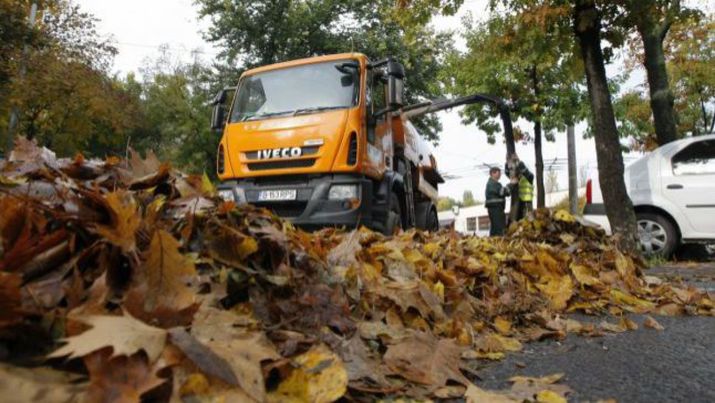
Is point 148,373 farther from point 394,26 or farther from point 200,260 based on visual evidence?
point 394,26

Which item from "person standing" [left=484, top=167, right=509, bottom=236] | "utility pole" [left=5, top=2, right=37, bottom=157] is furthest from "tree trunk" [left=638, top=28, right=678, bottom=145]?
"utility pole" [left=5, top=2, right=37, bottom=157]

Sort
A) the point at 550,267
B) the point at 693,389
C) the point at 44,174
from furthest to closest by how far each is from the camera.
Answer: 1. the point at 550,267
2. the point at 693,389
3. the point at 44,174

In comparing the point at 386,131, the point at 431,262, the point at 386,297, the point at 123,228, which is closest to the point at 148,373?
the point at 123,228

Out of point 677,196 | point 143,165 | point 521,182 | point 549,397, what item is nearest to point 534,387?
point 549,397

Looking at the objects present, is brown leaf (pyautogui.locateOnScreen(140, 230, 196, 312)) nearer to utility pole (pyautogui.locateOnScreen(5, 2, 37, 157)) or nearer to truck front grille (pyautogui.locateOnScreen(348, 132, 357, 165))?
truck front grille (pyautogui.locateOnScreen(348, 132, 357, 165))

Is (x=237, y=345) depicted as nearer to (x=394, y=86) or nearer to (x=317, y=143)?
(x=317, y=143)

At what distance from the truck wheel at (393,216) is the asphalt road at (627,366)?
4.09 m

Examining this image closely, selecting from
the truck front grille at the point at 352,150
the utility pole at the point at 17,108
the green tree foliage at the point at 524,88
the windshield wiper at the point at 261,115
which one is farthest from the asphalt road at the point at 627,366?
the utility pole at the point at 17,108

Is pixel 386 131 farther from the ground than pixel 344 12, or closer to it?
closer to it

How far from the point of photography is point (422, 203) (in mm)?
9258

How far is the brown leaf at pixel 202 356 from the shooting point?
101cm

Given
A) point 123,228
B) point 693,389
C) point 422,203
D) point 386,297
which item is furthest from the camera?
point 422,203

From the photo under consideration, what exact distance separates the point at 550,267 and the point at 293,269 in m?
2.14

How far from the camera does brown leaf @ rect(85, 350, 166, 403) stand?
887 mm
